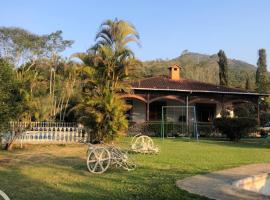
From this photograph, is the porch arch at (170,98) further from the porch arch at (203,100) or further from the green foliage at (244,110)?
the green foliage at (244,110)

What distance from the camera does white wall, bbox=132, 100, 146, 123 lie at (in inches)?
1303

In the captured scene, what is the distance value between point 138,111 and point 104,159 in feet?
73.7

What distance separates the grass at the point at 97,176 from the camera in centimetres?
795

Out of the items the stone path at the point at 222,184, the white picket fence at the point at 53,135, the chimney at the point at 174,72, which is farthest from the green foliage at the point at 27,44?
the stone path at the point at 222,184

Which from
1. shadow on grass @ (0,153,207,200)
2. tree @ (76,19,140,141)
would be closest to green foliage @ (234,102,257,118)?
tree @ (76,19,140,141)

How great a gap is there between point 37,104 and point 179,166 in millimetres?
7833

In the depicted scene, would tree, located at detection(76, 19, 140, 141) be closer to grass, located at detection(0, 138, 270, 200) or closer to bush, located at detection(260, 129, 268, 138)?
grass, located at detection(0, 138, 270, 200)

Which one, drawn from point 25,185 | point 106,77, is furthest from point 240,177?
point 106,77

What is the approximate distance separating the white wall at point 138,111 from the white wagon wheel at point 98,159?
21.9 meters

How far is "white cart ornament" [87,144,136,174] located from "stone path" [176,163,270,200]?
7.06 ft

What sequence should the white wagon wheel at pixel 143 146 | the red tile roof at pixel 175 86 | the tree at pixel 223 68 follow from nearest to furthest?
the white wagon wheel at pixel 143 146
the red tile roof at pixel 175 86
the tree at pixel 223 68

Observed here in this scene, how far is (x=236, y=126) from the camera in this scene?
81.9 ft

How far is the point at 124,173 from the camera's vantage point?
34.9 feet

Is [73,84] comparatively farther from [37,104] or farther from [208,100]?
[37,104]
